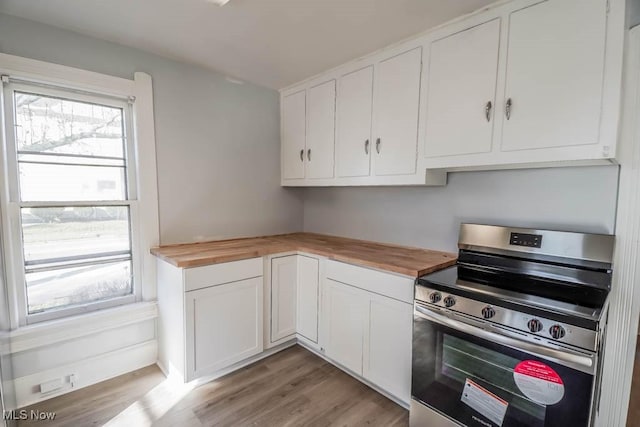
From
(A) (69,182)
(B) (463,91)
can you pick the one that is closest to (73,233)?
(A) (69,182)

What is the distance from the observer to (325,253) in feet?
7.17

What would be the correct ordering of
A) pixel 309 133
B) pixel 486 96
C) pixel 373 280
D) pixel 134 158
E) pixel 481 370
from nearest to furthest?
pixel 481 370 < pixel 486 96 < pixel 373 280 < pixel 134 158 < pixel 309 133

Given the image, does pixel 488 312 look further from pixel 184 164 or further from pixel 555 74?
pixel 184 164

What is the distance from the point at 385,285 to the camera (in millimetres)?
1817

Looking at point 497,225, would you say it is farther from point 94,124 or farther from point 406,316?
point 94,124

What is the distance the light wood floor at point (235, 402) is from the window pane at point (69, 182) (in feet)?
4.19

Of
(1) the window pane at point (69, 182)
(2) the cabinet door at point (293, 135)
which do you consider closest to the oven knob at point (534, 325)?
(2) the cabinet door at point (293, 135)

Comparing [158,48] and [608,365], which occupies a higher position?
[158,48]

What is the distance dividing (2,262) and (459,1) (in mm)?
2919

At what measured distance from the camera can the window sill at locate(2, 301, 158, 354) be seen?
177 centimetres

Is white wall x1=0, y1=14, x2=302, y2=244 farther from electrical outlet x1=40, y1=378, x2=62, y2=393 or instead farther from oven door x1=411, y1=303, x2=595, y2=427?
oven door x1=411, y1=303, x2=595, y2=427

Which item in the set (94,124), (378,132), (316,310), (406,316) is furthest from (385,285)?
(94,124)

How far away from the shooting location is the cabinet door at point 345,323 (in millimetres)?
1977

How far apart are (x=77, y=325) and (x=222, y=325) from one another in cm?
91
